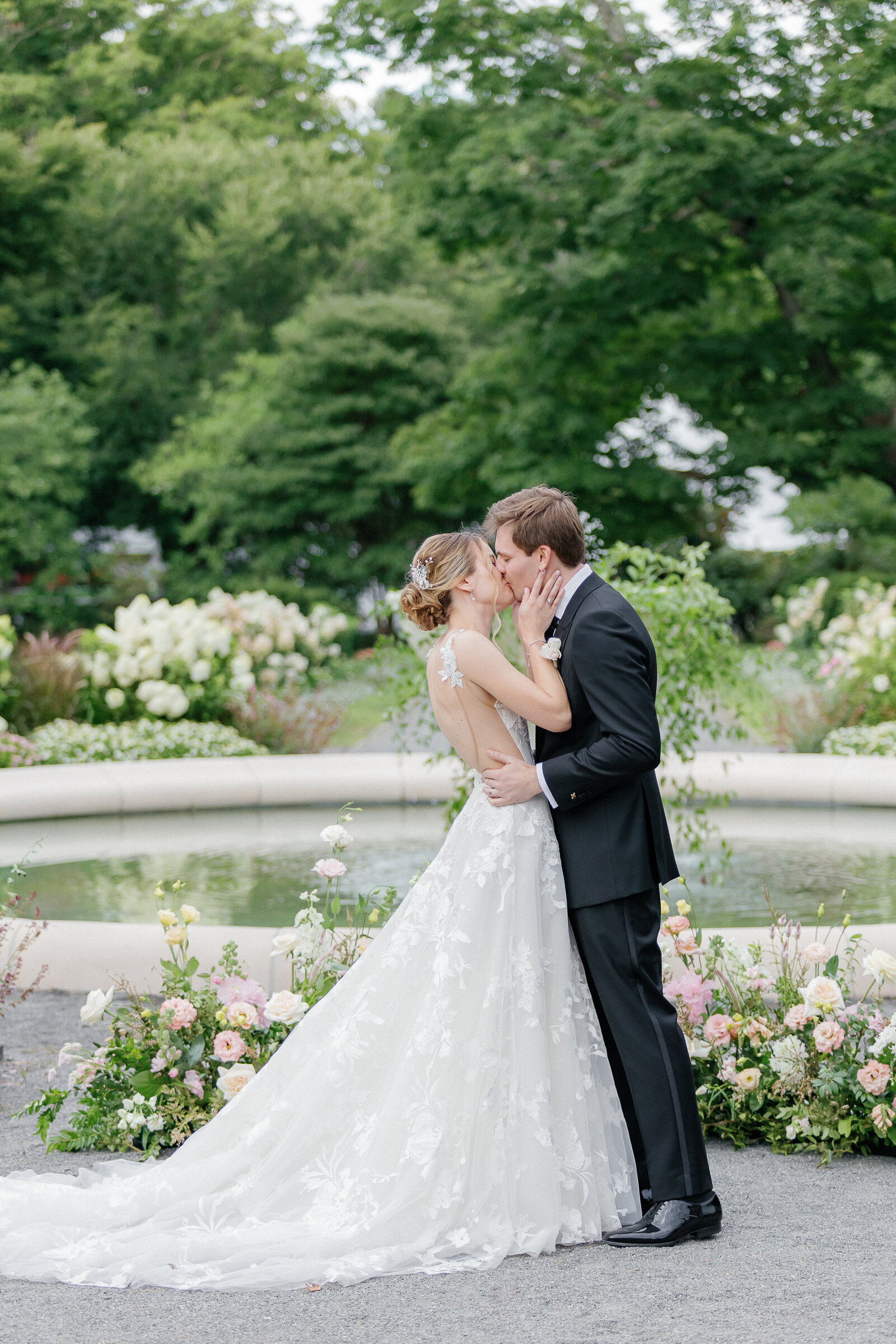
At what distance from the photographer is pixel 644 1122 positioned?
128 inches

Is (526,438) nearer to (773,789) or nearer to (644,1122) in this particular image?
(773,789)

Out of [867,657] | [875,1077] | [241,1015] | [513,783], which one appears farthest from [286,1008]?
[867,657]

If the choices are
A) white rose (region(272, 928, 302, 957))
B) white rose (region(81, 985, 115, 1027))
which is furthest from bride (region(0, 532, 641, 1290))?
white rose (region(272, 928, 302, 957))

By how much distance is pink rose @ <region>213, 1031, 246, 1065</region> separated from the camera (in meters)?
3.99

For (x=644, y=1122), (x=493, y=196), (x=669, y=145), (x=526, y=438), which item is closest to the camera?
(x=644, y=1122)

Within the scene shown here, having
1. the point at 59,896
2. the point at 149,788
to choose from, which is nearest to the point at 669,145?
the point at 149,788

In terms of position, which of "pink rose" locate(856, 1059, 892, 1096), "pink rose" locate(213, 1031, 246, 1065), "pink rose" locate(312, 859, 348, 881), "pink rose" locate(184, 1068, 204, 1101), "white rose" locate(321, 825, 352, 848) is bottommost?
"pink rose" locate(184, 1068, 204, 1101)

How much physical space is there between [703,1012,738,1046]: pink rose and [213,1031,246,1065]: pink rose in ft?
4.64

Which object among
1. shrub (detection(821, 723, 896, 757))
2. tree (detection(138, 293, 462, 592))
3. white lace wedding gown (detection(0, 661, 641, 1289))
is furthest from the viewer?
tree (detection(138, 293, 462, 592))

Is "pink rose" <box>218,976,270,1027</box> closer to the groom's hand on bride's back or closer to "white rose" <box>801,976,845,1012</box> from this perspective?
the groom's hand on bride's back

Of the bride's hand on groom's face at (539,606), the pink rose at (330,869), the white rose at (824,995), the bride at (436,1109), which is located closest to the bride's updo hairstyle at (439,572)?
the bride at (436,1109)

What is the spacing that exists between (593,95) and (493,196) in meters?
2.14

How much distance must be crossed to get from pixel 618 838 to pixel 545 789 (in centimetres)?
22

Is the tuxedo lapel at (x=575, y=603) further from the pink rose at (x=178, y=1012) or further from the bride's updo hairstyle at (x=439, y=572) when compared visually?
the pink rose at (x=178, y=1012)
